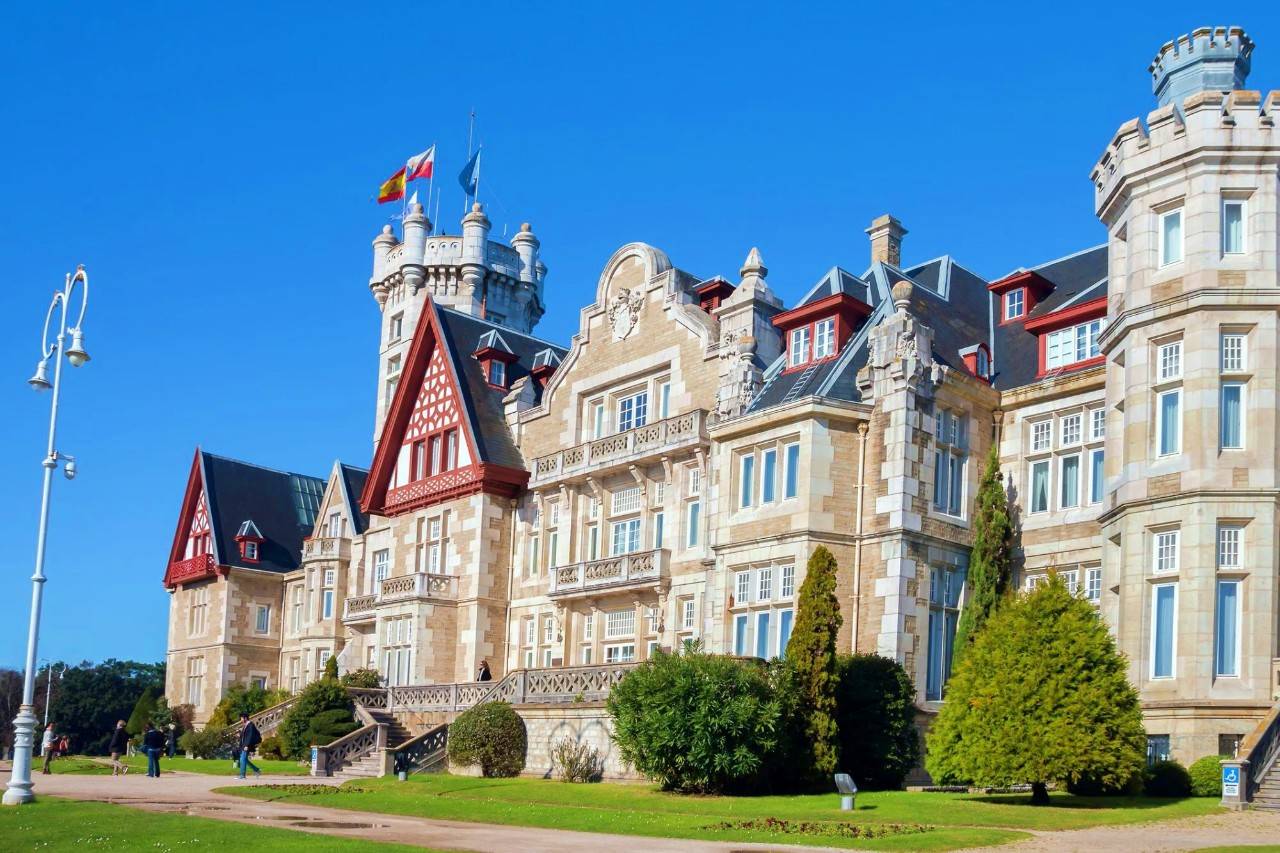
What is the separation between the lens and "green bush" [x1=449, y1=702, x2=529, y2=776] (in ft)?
109

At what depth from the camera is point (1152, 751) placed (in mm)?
26000

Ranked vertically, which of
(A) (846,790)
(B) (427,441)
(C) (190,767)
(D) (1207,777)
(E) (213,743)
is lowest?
(C) (190,767)

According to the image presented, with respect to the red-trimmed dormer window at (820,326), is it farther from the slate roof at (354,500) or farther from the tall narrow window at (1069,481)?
the slate roof at (354,500)

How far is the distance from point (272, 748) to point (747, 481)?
1843cm

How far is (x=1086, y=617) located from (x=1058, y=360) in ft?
36.8

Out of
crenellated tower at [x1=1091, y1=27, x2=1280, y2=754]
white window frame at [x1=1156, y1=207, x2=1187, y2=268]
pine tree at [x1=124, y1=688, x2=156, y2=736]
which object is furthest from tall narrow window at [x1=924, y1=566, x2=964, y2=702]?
pine tree at [x1=124, y1=688, x2=156, y2=736]

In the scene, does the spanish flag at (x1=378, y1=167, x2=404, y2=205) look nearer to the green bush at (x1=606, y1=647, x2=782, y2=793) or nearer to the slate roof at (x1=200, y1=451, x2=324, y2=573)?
the slate roof at (x1=200, y1=451, x2=324, y2=573)

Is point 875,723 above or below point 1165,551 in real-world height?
below

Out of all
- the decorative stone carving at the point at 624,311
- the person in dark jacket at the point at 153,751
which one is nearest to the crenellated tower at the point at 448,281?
the decorative stone carving at the point at 624,311

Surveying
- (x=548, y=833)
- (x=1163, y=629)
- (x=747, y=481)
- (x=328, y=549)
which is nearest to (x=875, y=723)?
(x=1163, y=629)

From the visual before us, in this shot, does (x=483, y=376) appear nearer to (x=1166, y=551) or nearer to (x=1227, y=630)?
(x=1166, y=551)

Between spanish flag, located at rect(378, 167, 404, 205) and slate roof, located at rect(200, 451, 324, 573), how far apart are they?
49.3 ft

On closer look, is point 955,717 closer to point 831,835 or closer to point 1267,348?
point 831,835

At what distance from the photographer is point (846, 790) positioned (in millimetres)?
22719
